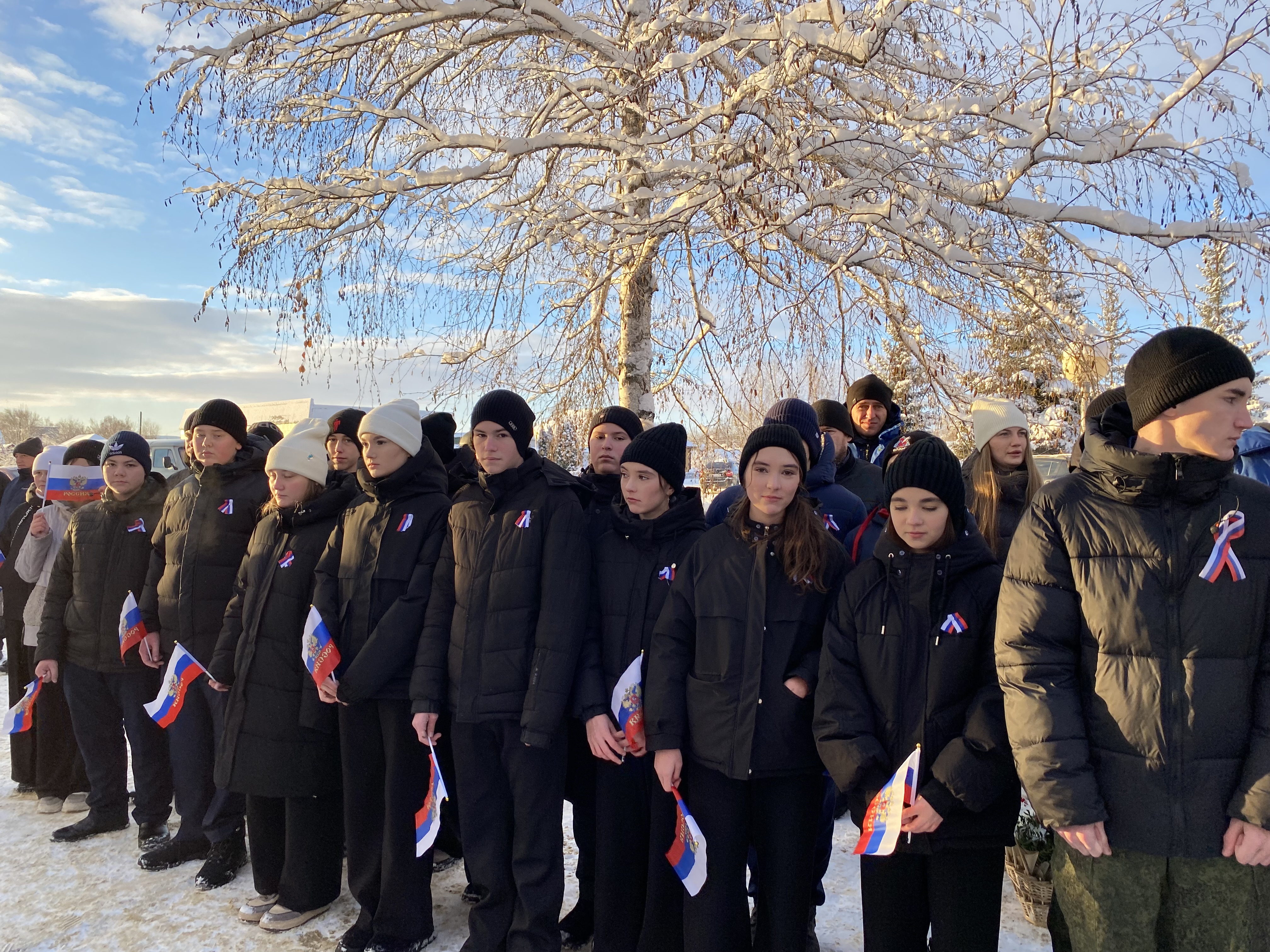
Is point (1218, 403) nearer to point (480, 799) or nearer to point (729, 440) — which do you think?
point (480, 799)

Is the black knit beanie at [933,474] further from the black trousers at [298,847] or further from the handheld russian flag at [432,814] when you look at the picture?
the black trousers at [298,847]

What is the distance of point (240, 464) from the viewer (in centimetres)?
393

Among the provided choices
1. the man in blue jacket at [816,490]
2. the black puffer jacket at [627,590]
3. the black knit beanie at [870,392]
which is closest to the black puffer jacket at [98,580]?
the black puffer jacket at [627,590]

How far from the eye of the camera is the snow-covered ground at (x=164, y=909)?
3.08m

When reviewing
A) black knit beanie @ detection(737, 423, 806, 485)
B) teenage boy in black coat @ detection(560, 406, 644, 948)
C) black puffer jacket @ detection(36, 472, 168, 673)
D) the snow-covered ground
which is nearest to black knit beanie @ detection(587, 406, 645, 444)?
teenage boy in black coat @ detection(560, 406, 644, 948)

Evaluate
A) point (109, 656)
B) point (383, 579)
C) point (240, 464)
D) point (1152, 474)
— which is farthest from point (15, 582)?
point (1152, 474)

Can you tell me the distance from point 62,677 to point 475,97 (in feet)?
16.9

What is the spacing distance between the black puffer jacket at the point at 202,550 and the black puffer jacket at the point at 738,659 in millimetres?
2347

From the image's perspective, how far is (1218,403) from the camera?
1.84 metres

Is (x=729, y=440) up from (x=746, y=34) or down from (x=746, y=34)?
down

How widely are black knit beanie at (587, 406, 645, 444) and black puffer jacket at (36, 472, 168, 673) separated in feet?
8.16

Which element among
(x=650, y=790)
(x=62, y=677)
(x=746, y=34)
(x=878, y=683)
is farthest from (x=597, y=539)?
(x=62, y=677)

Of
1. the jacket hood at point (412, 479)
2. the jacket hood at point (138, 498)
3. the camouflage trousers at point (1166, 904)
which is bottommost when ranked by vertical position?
the camouflage trousers at point (1166, 904)

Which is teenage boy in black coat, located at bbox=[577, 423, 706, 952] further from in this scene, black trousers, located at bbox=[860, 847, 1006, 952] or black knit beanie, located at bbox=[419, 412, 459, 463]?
black knit beanie, located at bbox=[419, 412, 459, 463]
